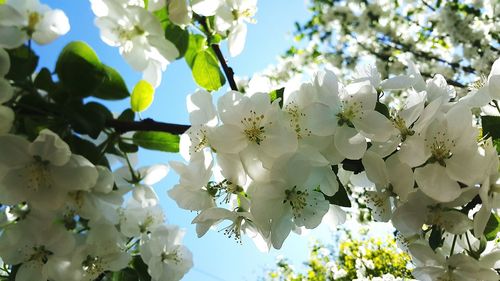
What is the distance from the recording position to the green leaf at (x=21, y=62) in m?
0.90

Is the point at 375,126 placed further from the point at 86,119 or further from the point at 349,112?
the point at 86,119

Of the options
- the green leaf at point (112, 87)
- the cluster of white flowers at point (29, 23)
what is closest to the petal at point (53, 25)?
the cluster of white flowers at point (29, 23)

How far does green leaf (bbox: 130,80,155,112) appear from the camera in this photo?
1.14 meters

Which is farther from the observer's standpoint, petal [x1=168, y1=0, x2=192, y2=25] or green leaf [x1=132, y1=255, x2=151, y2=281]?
green leaf [x1=132, y1=255, x2=151, y2=281]

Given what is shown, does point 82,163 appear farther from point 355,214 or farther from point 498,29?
point 355,214

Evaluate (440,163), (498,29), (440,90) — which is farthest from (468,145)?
(498,29)

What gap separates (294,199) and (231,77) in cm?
42

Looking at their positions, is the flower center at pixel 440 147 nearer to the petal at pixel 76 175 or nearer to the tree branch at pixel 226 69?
the tree branch at pixel 226 69

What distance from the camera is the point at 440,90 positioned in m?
1.00

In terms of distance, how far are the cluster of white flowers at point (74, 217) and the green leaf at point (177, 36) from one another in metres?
0.34

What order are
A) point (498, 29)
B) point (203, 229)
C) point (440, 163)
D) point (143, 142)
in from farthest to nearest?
point (498, 29), point (143, 142), point (203, 229), point (440, 163)

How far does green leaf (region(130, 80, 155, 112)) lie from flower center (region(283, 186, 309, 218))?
461mm

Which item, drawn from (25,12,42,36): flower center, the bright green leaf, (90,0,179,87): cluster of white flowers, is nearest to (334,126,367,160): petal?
the bright green leaf

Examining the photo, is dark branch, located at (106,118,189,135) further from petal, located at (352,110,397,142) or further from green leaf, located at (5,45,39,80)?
petal, located at (352,110,397,142)
